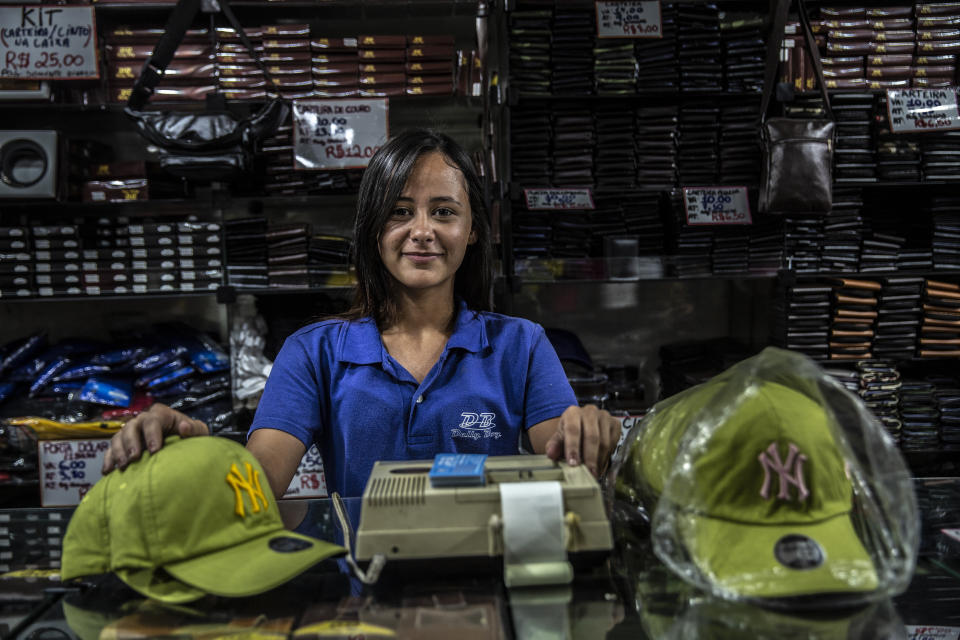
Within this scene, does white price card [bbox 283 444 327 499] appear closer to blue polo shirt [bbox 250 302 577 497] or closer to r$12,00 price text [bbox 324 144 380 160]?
r$12,00 price text [bbox 324 144 380 160]

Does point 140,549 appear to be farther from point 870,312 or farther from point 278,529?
point 870,312

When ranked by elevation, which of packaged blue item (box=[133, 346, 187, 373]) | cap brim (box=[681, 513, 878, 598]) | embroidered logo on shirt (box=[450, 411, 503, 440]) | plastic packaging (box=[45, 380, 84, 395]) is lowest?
plastic packaging (box=[45, 380, 84, 395])

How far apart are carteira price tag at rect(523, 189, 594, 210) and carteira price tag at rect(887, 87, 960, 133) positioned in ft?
4.75

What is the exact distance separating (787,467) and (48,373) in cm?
325

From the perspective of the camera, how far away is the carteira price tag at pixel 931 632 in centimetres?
74

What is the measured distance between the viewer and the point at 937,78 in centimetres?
330

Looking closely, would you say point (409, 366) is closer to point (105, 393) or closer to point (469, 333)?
point (469, 333)

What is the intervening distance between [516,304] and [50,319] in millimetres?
2354

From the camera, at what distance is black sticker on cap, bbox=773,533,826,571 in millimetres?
723

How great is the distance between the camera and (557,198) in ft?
10.2

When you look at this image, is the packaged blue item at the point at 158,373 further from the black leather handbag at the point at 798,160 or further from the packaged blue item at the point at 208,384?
the black leather handbag at the point at 798,160

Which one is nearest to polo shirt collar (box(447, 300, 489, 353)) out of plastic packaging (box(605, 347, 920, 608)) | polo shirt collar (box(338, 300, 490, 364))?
polo shirt collar (box(338, 300, 490, 364))

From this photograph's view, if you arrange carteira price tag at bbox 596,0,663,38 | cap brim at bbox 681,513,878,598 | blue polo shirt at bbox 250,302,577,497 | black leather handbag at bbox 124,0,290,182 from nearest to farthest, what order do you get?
cap brim at bbox 681,513,878,598 → blue polo shirt at bbox 250,302,577,497 → black leather handbag at bbox 124,0,290,182 → carteira price tag at bbox 596,0,663,38

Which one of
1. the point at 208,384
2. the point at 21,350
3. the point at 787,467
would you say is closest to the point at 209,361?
the point at 208,384
